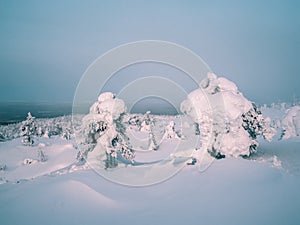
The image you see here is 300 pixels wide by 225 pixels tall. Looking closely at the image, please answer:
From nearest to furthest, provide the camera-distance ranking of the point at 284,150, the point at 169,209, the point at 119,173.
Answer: the point at 169,209, the point at 119,173, the point at 284,150

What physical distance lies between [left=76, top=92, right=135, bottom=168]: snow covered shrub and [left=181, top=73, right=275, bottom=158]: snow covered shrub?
4885 mm

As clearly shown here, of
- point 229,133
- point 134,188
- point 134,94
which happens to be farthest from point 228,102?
point 134,188

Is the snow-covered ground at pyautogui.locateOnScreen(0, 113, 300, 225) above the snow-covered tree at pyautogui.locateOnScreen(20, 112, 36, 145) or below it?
below

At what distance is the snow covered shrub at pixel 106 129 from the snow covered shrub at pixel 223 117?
488cm

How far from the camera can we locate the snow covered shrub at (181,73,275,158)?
15.2m

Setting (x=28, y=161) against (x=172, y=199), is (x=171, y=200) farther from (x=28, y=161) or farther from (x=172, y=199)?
(x=28, y=161)

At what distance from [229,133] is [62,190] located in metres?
10.5

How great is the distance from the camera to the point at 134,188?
401 inches

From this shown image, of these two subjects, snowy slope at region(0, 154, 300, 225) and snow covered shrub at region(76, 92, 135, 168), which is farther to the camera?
snow covered shrub at region(76, 92, 135, 168)

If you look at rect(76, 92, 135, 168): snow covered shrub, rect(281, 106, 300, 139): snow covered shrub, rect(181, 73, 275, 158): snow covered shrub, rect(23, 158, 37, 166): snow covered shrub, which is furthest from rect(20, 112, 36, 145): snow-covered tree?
rect(281, 106, 300, 139): snow covered shrub

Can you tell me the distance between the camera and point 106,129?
16172 mm

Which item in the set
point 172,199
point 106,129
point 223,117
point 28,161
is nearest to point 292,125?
point 223,117

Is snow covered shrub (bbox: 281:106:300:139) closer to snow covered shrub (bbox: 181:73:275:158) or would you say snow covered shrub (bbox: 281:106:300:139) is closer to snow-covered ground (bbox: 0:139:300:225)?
snow covered shrub (bbox: 181:73:275:158)

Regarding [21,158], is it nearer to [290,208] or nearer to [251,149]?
[251,149]
